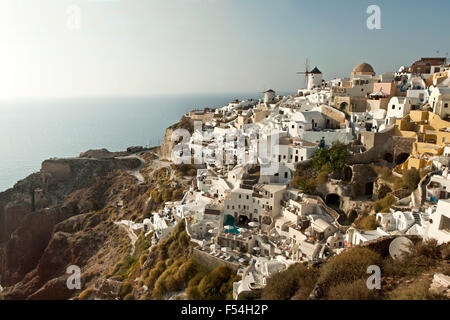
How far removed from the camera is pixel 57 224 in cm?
3447

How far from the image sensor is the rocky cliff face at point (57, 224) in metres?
28.4

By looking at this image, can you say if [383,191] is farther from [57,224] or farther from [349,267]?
[57,224]

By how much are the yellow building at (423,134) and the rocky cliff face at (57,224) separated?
2372 cm

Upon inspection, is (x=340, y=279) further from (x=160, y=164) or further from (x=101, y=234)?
(x=160, y=164)

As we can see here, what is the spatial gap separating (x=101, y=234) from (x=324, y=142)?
2341cm

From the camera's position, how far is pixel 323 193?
20734 millimetres

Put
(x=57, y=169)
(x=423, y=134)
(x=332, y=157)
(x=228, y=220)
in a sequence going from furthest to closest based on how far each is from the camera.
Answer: (x=57, y=169)
(x=332, y=157)
(x=228, y=220)
(x=423, y=134)

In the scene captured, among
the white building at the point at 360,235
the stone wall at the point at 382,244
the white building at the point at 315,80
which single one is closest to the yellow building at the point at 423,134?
the white building at the point at 360,235

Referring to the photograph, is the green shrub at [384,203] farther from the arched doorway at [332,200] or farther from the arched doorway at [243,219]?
the arched doorway at [243,219]

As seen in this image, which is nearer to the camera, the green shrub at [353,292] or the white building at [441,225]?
the green shrub at [353,292]

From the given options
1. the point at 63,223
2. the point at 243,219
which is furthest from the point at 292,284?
the point at 63,223

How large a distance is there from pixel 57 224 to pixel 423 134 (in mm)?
37303

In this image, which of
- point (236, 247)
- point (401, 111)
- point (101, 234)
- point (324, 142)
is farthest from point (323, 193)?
point (101, 234)

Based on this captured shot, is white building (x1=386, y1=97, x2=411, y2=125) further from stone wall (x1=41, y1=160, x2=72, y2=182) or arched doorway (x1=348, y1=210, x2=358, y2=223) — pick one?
stone wall (x1=41, y1=160, x2=72, y2=182)
